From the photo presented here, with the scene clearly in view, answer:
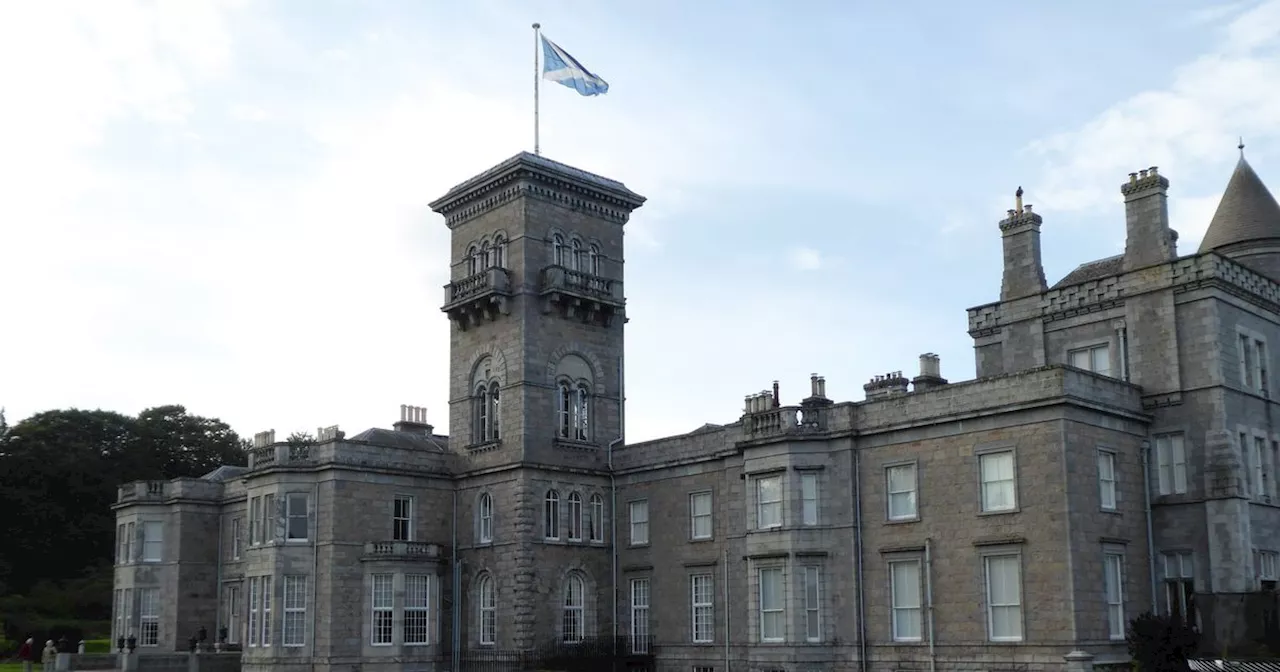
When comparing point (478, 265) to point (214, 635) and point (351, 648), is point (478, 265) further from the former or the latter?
point (214, 635)

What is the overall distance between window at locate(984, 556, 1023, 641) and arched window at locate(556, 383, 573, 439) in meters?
17.5

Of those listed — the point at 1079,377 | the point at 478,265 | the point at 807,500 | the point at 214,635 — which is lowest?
the point at 214,635

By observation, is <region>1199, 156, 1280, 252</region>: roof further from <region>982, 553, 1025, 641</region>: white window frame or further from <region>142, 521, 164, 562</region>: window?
<region>142, 521, 164, 562</region>: window

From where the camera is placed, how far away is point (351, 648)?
1725 inches

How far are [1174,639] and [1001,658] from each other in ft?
15.9

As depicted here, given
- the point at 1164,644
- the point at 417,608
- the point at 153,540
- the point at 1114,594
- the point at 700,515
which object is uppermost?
the point at 700,515

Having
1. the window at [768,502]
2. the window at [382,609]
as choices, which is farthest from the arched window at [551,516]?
the window at [768,502]

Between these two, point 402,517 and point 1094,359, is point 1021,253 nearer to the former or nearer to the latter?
point 1094,359

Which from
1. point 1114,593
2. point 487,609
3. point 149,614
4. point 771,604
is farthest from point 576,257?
point 149,614

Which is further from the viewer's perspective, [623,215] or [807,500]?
[623,215]

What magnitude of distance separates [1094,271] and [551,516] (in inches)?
787

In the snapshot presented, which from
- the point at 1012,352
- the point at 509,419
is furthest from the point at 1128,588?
the point at 509,419

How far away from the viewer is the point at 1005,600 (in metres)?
33.7

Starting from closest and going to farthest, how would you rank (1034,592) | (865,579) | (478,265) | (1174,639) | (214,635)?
1. (1174,639)
2. (1034,592)
3. (865,579)
4. (478,265)
5. (214,635)
